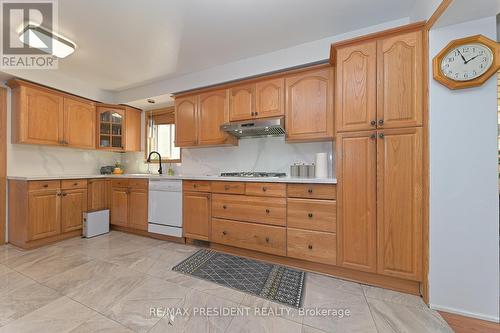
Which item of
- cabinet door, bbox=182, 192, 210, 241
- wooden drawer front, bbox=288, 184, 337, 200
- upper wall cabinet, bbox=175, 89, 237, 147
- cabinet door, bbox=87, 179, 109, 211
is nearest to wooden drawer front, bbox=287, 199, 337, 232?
wooden drawer front, bbox=288, 184, 337, 200

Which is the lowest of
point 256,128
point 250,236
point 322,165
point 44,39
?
point 250,236

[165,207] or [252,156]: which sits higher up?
[252,156]

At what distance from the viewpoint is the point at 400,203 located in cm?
159

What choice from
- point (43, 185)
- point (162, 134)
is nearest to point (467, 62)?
point (162, 134)

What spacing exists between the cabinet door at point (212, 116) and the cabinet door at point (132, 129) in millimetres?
1713

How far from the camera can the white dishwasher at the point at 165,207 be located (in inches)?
105

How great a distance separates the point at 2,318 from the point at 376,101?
10.1 feet

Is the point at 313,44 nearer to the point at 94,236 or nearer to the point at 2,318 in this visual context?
the point at 2,318

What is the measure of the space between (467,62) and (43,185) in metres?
4.36

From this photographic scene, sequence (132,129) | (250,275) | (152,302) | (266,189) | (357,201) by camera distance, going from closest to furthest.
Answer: (152,302) < (357,201) < (250,275) < (266,189) < (132,129)

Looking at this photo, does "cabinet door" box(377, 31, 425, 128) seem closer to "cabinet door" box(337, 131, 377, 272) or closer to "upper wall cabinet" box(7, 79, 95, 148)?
"cabinet door" box(337, 131, 377, 272)

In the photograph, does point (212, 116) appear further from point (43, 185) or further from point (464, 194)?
point (464, 194)

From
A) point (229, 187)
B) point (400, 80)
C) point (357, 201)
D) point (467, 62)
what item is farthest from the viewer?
point (229, 187)

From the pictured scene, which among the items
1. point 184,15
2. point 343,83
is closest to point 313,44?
point 343,83
